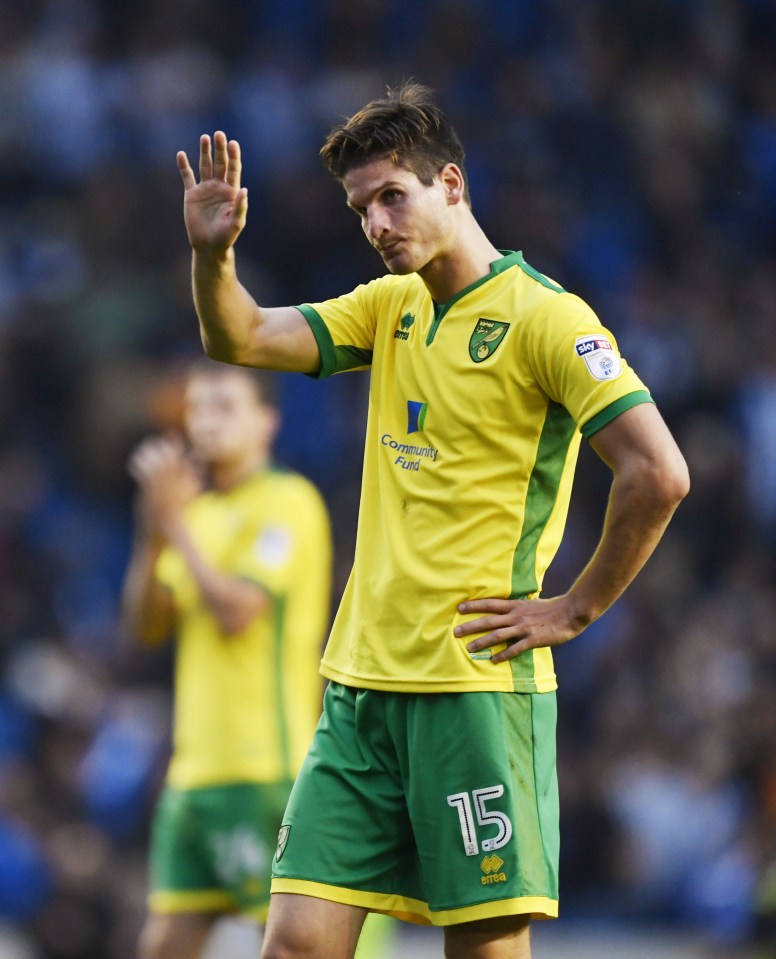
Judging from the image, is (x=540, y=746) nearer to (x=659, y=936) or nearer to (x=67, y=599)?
(x=659, y=936)

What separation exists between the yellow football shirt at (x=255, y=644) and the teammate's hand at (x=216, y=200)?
6.77 ft

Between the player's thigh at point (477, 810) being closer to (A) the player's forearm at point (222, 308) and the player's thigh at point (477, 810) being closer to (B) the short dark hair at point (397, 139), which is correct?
(A) the player's forearm at point (222, 308)

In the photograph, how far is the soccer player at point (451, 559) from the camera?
343 cm

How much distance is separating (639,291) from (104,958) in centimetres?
494

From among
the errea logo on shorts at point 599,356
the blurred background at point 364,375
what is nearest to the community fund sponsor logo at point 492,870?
the errea logo on shorts at point 599,356

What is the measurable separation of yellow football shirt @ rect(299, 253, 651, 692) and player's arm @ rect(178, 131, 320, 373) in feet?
1.19

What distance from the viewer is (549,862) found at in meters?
Answer: 3.52

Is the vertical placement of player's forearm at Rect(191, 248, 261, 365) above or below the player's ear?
below

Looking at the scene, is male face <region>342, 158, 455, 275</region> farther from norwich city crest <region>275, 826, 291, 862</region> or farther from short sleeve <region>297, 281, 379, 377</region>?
norwich city crest <region>275, 826, 291, 862</region>

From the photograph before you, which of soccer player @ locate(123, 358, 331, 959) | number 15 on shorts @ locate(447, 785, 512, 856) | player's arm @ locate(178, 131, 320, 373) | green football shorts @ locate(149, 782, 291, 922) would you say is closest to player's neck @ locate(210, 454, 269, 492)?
soccer player @ locate(123, 358, 331, 959)

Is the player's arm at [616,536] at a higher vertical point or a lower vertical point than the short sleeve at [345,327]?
lower

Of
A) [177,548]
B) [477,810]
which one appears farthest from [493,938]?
[177,548]

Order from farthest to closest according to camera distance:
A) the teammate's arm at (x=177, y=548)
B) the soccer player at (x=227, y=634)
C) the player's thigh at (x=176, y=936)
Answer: the teammate's arm at (x=177, y=548)
the soccer player at (x=227, y=634)
the player's thigh at (x=176, y=936)

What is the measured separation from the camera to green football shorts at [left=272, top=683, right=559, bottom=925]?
3447 millimetres
